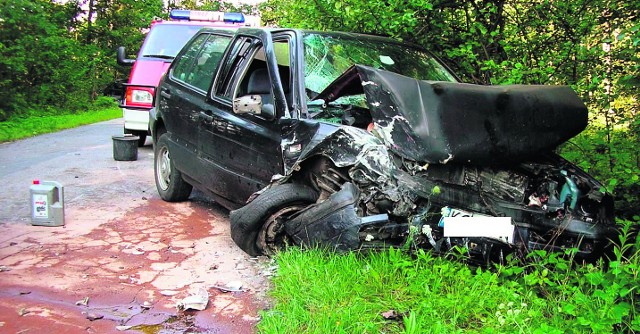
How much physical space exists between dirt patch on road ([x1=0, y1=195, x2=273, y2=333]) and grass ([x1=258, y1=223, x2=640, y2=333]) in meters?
0.33

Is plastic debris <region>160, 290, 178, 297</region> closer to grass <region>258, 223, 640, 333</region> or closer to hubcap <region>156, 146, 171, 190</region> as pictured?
grass <region>258, 223, 640, 333</region>

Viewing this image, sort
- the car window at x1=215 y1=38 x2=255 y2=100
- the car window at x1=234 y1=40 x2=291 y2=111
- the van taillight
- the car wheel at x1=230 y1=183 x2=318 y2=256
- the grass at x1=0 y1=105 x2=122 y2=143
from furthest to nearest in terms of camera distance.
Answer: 1. the grass at x1=0 y1=105 x2=122 y2=143
2. the van taillight
3. the car window at x1=215 y1=38 x2=255 y2=100
4. the car window at x1=234 y1=40 x2=291 y2=111
5. the car wheel at x1=230 y1=183 x2=318 y2=256

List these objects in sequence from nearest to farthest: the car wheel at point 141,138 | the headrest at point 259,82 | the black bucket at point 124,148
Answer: the headrest at point 259,82 → the black bucket at point 124,148 → the car wheel at point 141,138

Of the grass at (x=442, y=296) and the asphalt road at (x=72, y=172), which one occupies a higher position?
the grass at (x=442, y=296)

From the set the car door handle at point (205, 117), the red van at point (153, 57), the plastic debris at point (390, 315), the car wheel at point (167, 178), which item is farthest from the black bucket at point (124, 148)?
the plastic debris at point (390, 315)

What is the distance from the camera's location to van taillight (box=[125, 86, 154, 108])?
355 inches

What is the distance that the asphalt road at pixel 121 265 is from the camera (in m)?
3.35

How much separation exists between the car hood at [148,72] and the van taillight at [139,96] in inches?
3.8

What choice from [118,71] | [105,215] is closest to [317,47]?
[105,215]

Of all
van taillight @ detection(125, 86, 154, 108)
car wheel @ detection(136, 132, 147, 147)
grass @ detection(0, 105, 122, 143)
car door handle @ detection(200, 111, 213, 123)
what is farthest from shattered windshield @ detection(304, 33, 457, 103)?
grass @ detection(0, 105, 122, 143)

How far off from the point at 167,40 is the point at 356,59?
19.2 ft

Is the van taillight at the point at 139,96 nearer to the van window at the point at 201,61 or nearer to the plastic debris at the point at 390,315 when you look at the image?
the van window at the point at 201,61

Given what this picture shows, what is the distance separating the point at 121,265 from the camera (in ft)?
13.8

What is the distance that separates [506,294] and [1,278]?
3344 millimetres
